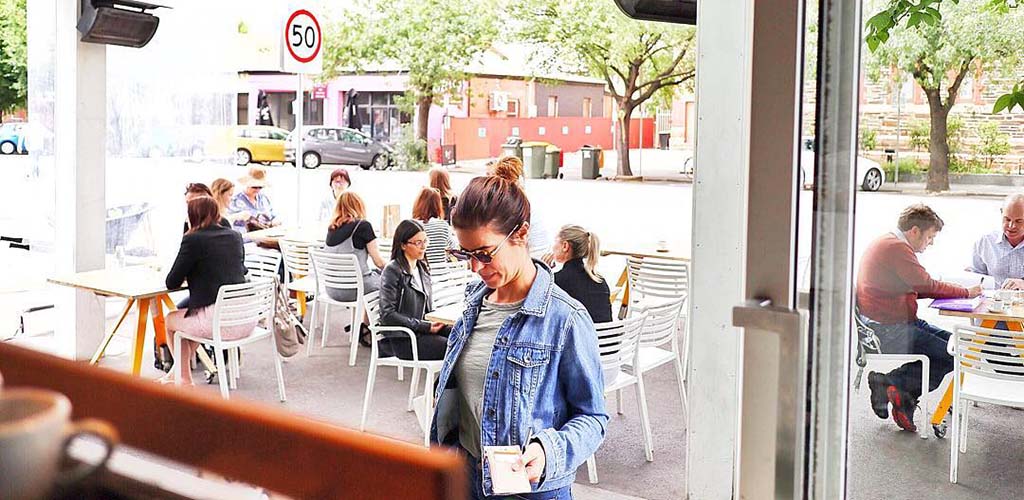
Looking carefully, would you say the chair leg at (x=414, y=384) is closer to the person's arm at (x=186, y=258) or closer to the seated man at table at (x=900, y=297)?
the person's arm at (x=186, y=258)

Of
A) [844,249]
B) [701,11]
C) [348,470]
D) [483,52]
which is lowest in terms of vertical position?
[348,470]

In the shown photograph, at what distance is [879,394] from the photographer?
180 centimetres

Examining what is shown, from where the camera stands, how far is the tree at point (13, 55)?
29.4 ft

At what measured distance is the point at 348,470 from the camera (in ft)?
2.36

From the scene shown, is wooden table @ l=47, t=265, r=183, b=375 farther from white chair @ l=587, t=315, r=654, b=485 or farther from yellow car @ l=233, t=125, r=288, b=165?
yellow car @ l=233, t=125, r=288, b=165

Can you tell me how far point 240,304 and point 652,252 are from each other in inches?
118

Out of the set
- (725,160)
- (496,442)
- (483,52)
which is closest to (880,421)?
(496,442)

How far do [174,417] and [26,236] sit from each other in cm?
750

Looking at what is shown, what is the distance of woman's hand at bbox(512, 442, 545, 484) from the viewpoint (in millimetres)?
2516

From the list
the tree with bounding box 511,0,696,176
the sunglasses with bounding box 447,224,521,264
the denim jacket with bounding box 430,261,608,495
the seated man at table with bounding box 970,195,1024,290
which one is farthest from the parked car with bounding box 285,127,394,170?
the denim jacket with bounding box 430,261,608,495

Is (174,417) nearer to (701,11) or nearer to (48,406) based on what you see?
(48,406)

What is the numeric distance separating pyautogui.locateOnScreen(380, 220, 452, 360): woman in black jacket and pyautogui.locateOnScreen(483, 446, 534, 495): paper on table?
8.50 feet

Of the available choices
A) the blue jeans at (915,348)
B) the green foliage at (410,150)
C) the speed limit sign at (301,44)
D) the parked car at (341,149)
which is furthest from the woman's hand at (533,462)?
the green foliage at (410,150)

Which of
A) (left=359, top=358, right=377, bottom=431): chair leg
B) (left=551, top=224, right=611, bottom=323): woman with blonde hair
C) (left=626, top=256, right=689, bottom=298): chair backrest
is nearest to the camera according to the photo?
(left=551, top=224, right=611, bottom=323): woman with blonde hair
